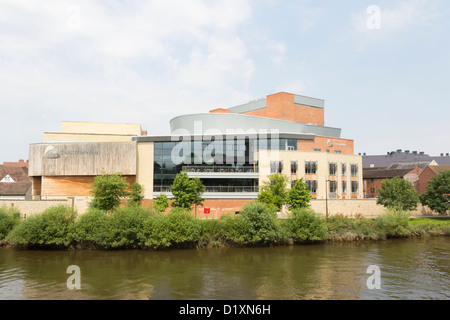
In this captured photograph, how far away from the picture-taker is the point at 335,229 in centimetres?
3372

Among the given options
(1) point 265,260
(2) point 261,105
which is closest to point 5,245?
(1) point 265,260

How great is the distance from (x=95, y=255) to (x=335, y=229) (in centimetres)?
2268

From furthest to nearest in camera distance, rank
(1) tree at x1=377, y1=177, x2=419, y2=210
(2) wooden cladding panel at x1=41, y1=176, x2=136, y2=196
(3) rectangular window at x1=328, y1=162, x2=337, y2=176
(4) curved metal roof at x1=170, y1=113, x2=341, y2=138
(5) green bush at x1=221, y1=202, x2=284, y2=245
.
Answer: (4) curved metal roof at x1=170, y1=113, x2=341, y2=138
(3) rectangular window at x1=328, y1=162, x2=337, y2=176
(2) wooden cladding panel at x1=41, y1=176, x2=136, y2=196
(1) tree at x1=377, y1=177, x2=419, y2=210
(5) green bush at x1=221, y1=202, x2=284, y2=245

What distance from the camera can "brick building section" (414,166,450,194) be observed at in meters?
61.1

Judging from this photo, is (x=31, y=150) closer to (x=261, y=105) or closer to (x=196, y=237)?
(x=196, y=237)

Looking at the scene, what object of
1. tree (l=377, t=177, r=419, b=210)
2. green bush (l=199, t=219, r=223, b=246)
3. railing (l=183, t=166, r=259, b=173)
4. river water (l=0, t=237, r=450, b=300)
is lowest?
river water (l=0, t=237, r=450, b=300)

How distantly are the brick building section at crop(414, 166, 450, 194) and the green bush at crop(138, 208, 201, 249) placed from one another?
50.4 meters

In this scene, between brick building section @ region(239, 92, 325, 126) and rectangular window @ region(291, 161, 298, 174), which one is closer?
rectangular window @ region(291, 161, 298, 174)

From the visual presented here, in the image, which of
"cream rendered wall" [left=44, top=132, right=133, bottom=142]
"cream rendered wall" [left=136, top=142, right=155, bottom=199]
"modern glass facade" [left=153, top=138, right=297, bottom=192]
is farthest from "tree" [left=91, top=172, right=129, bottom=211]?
"cream rendered wall" [left=44, top=132, right=133, bottom=142]

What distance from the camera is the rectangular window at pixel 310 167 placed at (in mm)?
48750

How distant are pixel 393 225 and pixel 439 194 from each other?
16445 mm

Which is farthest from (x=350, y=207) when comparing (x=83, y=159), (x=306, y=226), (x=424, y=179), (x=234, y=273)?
(x=83, y=159)

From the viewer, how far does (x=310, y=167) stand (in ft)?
161

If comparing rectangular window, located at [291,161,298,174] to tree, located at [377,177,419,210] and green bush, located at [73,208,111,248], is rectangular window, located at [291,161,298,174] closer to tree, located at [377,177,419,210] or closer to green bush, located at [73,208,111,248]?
tree, located at [377,177,419,210]
